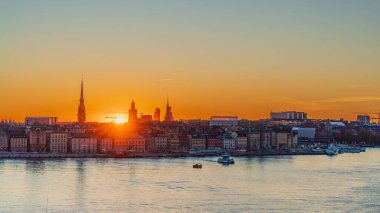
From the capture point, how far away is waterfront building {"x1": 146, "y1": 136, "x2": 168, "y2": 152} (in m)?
41.7

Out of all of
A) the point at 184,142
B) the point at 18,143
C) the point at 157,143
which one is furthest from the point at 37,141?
the point at 184,142

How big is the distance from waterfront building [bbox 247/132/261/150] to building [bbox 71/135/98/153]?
10.4 m

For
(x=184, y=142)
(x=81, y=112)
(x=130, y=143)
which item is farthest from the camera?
(x=81, y=112)

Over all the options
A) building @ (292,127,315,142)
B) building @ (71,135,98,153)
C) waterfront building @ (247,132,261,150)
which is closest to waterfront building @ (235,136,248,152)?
waterfront building @ (247,132,261,150)

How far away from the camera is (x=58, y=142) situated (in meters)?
39.6

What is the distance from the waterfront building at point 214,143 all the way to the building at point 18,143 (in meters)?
10.4

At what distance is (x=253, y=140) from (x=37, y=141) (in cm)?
1355

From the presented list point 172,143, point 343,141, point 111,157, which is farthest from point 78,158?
point 343,141

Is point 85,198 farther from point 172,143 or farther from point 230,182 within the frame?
point 172,143

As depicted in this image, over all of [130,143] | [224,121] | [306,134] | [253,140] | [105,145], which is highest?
[224,121]

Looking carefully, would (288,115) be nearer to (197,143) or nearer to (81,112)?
(81,112)

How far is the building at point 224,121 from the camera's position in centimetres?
6775

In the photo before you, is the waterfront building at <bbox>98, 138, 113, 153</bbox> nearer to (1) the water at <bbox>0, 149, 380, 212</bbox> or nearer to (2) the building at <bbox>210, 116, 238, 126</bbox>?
(1) the water at <bbox>0, 149, 380, 212</bbox>

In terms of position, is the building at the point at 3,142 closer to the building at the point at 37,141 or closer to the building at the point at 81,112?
the building at the point at 37,141
